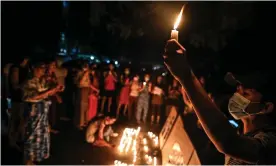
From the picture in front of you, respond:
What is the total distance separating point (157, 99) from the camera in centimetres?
1074

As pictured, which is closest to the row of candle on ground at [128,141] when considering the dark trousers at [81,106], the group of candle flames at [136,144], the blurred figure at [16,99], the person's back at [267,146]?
the group of candle flames at [136,144]

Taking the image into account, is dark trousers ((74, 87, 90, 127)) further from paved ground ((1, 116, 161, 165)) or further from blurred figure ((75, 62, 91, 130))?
paved ground ((1, 116, 161, 165))

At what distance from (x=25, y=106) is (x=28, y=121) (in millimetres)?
279

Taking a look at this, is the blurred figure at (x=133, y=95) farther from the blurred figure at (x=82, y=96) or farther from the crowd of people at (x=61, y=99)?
the blurred figure at (x=82, y=96)

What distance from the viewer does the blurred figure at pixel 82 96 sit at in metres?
8.82

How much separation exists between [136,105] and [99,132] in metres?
3.08

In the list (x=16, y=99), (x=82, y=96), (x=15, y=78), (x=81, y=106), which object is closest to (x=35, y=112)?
(x=16, y=99)

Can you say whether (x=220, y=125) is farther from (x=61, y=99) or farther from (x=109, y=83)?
(x=109, y=83)

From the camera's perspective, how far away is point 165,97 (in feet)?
37.3

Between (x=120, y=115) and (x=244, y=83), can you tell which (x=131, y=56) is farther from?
(x=244, y=83)

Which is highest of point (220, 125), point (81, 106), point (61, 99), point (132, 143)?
point (220, 125)

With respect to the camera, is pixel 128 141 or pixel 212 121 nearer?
pixel 212 121

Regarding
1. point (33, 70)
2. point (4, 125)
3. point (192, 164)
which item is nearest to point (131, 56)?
point (4, 125)

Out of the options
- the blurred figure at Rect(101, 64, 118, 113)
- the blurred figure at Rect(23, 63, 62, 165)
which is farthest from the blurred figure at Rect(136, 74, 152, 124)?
the blurred figure at Rect(23, 63, 62, 165)
